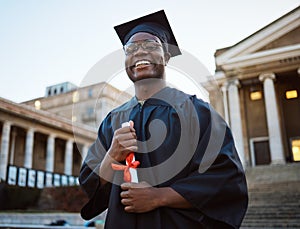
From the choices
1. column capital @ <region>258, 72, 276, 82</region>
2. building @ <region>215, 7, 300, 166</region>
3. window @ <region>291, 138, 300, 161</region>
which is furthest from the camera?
column capital @ <region>258, 72, 276, 82</region>

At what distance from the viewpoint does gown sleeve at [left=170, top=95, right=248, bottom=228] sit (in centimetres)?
164

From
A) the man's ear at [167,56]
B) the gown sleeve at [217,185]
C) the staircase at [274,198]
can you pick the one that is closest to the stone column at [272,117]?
the staircase at [274,198]

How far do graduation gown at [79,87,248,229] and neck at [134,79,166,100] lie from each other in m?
0.05

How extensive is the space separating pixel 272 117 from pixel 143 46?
85.9ft

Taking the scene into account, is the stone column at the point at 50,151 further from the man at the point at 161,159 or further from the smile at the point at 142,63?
the smile at the point at 142,63

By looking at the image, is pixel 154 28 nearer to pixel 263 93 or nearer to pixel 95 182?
pixel 95 182

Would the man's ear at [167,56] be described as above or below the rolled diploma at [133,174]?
above

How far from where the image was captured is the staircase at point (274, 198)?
1127 cm

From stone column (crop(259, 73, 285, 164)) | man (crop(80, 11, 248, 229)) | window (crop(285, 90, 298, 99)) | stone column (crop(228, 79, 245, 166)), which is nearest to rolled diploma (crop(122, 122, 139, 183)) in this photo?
man (crop(80, 11, 248, 229))

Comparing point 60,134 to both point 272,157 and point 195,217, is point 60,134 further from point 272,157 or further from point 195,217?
point 195,217

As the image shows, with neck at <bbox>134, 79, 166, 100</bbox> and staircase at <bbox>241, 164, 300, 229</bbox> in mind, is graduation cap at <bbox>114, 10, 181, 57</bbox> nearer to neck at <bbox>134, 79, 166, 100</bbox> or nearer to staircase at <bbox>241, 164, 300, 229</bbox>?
neck at <bbox>134, 79, 166, 100</bbox>

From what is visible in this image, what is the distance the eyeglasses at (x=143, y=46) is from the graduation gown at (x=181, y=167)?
28 centimetres

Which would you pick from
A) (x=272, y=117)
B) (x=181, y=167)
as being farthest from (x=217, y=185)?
(x=272, y=117)

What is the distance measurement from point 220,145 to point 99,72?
2.70ft
